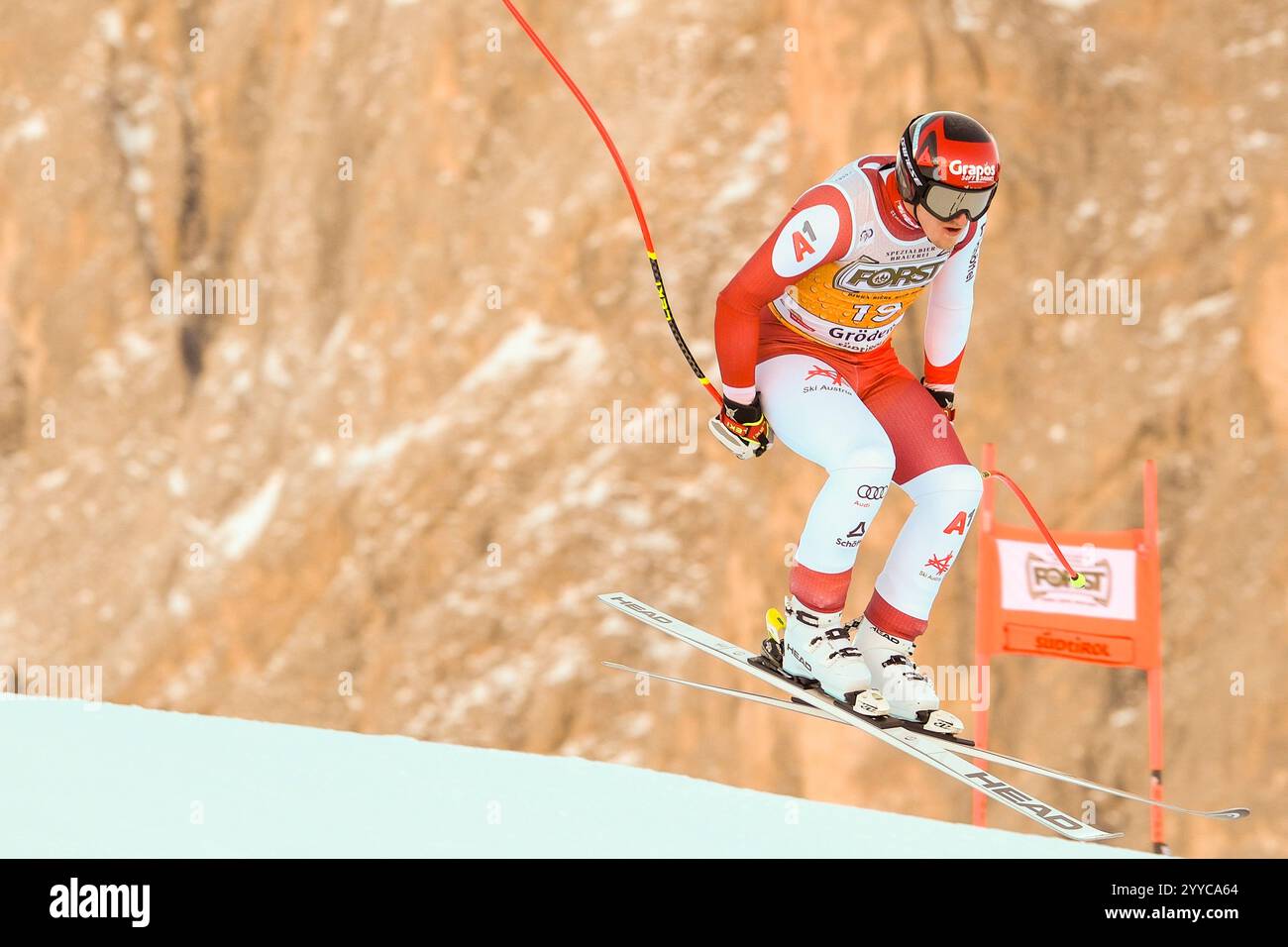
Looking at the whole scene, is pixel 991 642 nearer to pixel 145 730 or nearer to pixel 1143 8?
pixel 145 730

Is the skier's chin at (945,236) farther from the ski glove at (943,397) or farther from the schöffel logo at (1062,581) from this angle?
the schöffel logo at (1062,581)

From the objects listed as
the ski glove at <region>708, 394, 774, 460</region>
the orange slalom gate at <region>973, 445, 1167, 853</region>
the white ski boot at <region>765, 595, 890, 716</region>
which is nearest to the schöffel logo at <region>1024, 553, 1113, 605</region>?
the orange slalom gate at <region>973, 445, 1167, 853</region>

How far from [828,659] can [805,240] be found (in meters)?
1.60

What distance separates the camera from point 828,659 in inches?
216

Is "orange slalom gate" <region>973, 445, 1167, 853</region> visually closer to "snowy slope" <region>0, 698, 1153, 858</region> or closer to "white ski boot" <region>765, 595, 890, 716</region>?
"snowy slope" <region>0, 698, 1153, 858</region>

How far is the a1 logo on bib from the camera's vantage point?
514 cm

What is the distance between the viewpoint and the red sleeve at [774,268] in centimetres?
515

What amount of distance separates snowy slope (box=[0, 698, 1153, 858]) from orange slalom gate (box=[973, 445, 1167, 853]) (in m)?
3.29

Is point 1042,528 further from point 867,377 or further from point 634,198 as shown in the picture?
point 634,198

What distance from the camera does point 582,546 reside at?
54.6ft

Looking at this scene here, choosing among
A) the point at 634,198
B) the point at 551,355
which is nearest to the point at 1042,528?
the point at 634,198

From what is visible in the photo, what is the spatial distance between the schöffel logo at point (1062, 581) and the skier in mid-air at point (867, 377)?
501cm

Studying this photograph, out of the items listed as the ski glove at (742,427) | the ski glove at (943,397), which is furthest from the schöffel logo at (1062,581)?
the ski glove at (742,427)

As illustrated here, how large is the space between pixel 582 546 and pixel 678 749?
102 inches
